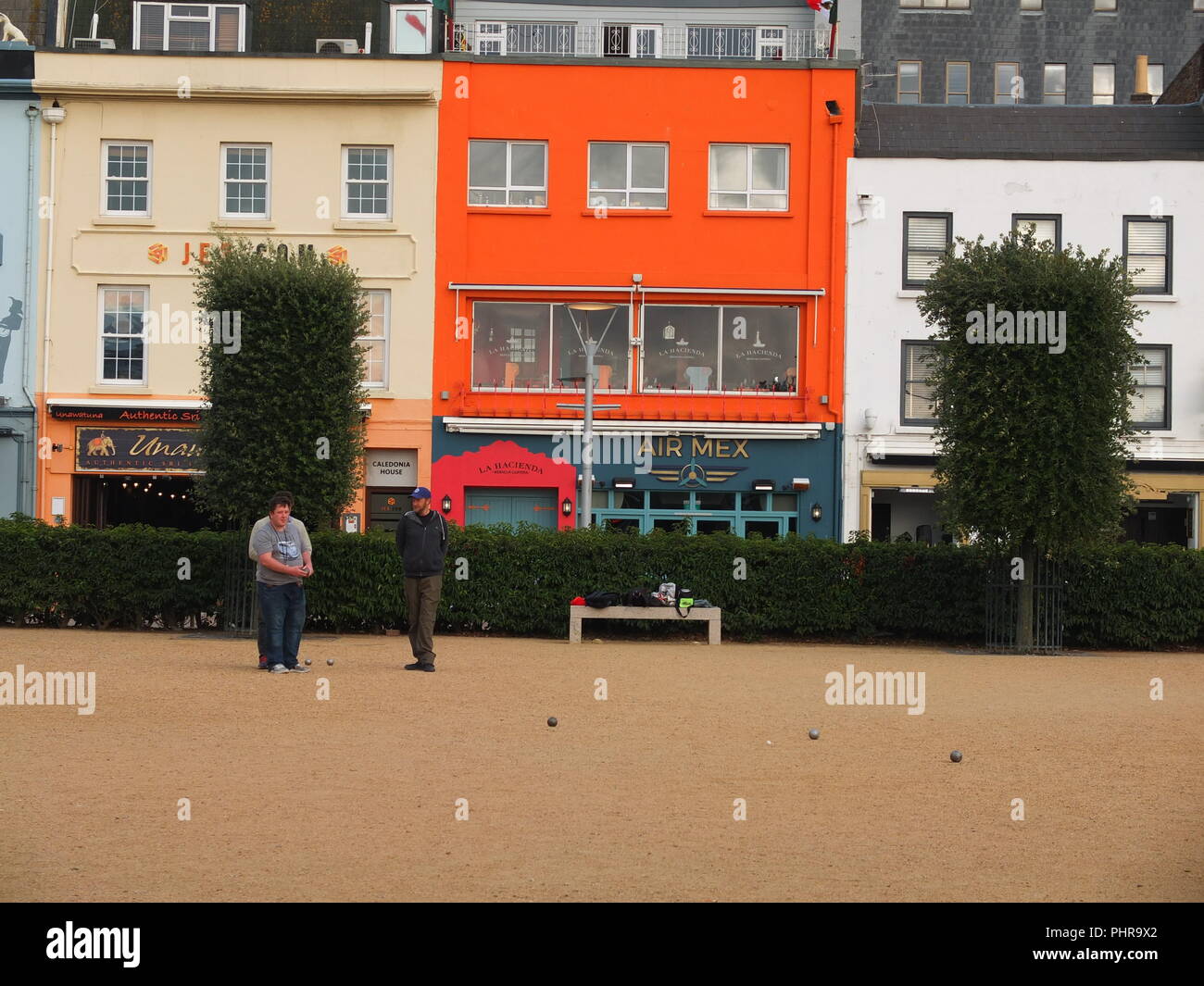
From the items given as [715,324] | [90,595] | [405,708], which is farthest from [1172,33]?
[405,708]

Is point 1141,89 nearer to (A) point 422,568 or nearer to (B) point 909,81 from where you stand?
(B) point 909,81

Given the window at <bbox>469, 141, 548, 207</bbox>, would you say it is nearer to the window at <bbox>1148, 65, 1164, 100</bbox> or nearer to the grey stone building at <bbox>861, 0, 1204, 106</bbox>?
the grey stone building at <bbox>861, 0, 1204, 106</bbox>

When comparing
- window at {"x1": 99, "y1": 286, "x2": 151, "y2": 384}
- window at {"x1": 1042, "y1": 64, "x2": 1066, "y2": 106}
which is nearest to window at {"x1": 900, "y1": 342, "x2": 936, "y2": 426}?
window at {"x1": 99, "y1": 286, "x2": 151, "y2": 384}

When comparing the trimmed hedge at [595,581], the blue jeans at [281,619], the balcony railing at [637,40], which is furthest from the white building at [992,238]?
the blue jeans at [281,619]

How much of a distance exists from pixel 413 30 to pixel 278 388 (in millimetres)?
15511

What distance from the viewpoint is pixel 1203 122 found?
37.9 metres

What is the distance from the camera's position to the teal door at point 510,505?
117 feet

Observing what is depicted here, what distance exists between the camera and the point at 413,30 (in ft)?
121

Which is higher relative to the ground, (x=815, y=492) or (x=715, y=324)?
(x=715, y=324)

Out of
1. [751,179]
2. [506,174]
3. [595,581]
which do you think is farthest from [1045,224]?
[595,581]

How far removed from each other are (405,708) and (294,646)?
141 inches

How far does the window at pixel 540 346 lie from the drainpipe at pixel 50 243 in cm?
891

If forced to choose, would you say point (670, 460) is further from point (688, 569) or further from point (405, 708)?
point (405, 708)

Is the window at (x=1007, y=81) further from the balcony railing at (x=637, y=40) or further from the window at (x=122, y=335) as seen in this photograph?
the window at (x=122, y=335)
